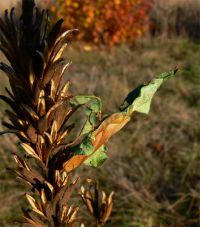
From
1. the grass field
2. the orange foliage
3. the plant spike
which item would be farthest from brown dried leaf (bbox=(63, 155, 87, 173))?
the orange foliage

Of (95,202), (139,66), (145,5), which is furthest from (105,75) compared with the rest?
(95,202)

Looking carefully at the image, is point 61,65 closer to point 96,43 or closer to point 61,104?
point 61,104

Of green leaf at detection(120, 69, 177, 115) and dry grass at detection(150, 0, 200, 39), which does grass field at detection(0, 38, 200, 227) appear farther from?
green leaf at detection(120, 69, 177, 115)

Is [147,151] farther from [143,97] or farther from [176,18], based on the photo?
[176,18]

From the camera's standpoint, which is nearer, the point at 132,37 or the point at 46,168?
the point at 46,168

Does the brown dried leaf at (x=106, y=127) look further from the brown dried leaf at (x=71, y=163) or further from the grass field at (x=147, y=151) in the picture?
the grass field at (x=147, y=151)

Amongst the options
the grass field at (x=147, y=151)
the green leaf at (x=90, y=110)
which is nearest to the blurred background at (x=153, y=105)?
the grass field at (x=147, y=151)

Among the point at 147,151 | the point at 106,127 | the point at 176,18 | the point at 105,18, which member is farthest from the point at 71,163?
the point at 176,18
